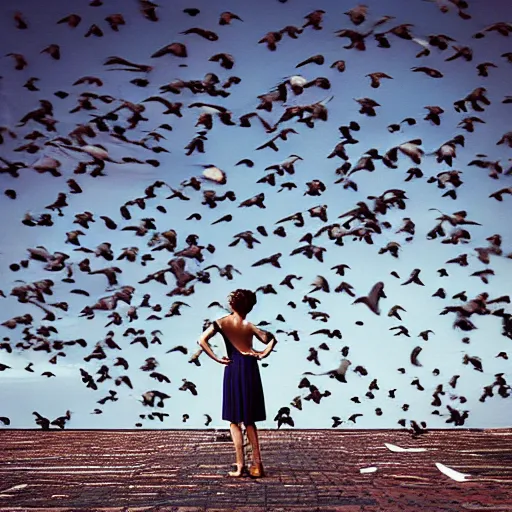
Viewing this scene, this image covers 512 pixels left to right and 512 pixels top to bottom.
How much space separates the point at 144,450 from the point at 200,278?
2774 millimetres

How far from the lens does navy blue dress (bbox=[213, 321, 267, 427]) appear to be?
7.29 meters

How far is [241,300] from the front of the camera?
750 cm

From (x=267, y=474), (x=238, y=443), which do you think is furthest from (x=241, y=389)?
(x=267, y=474)

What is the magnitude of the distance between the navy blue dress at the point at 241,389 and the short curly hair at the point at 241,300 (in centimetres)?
22

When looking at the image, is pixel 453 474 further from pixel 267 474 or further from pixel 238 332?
pixel 238 332

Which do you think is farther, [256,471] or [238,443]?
[238,443]

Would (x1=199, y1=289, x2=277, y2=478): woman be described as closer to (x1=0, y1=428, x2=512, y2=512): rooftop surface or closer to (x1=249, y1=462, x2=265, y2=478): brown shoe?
(x1=249, y1=462, x2=265, y2=478): brown shoe

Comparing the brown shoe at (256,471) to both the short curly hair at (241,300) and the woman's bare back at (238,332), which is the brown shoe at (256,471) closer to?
the woman's bare back at (238,332)

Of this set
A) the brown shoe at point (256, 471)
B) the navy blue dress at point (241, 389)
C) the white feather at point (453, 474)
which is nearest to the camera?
the white feather at point (453, 474)

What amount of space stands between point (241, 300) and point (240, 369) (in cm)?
58

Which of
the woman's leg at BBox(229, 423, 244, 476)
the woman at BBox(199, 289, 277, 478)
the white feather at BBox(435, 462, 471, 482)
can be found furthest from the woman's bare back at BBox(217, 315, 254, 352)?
the white feather at BBox(435, 462, 471, 482)

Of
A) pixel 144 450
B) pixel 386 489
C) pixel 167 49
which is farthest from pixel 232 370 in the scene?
pixel 167 49

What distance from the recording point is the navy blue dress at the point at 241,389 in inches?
287

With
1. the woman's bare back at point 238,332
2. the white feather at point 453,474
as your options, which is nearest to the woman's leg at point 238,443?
the woman's bare back at point 238,332
